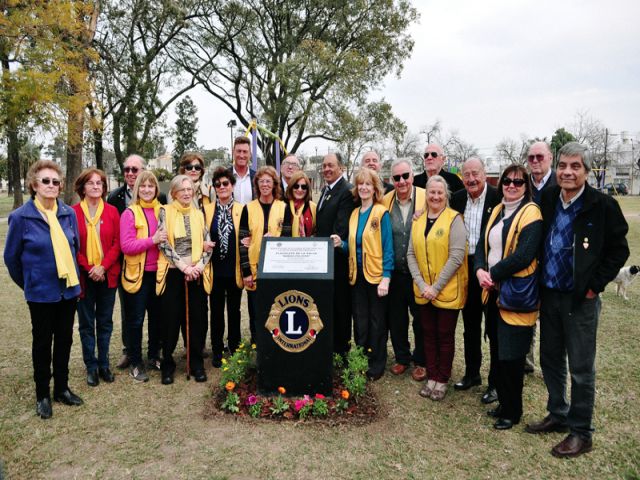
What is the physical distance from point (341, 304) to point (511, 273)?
71.4 inches

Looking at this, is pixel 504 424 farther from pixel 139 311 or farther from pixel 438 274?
pixel 139 311

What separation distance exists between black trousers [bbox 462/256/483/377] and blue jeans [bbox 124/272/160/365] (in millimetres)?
2917

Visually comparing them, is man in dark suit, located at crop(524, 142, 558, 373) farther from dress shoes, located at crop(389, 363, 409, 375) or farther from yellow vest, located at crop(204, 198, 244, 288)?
yellow vest, located at crop(204, 198, 244, 288)

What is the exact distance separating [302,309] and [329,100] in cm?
2053

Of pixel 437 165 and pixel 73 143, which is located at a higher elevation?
pixel 73 143

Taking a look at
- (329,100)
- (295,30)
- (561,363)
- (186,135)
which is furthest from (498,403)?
(186,135)

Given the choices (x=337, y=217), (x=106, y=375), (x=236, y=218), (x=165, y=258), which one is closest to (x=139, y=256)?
(x=165, y=258)

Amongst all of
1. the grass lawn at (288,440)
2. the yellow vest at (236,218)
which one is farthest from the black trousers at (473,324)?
the yellow vest at (236,218)

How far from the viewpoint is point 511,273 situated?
11.2 ft

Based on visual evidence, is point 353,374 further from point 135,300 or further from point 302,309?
point 135,300

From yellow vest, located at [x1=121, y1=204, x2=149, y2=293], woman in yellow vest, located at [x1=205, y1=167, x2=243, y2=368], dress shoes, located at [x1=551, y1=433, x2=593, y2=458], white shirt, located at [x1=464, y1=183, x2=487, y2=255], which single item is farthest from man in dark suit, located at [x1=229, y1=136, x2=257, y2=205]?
dress shoes, located at [x1=551, y1=433, x2=593, y2=458]

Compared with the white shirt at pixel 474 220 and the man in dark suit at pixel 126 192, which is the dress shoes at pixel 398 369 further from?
the man in dark suit at pixel 126 192

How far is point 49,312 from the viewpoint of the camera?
12.3 ft

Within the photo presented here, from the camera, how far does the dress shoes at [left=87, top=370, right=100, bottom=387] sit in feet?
14.5
